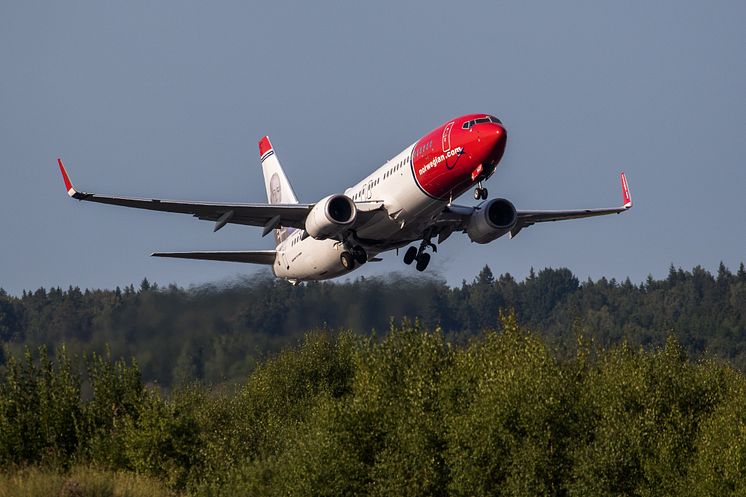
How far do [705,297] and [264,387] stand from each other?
367ft

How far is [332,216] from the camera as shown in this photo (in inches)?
1781

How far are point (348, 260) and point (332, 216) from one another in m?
3.94

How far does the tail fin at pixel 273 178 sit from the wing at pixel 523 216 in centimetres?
1553

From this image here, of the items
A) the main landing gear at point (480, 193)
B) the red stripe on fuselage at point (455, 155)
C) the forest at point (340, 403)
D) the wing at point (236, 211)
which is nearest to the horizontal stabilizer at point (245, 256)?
the forest at point (340, 403)

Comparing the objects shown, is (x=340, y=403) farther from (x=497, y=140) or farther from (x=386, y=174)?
(x=497, y=140)

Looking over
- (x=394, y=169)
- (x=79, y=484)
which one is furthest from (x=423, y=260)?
(x=79, y=484)

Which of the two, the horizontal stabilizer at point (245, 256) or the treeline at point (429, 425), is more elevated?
the horizontal stabilizer at point (245, 256)

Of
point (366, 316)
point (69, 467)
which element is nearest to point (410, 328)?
point (366, 316)

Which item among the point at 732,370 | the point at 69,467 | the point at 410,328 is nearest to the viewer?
the point at 69,467

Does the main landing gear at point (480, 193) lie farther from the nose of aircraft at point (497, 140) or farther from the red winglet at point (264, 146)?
the red winglet at point (264, 146)

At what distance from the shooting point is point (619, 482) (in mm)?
51250

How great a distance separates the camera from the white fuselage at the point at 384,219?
148ft

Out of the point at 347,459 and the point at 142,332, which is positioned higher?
the point at 142,332

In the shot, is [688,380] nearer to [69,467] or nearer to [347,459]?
[347,459]
